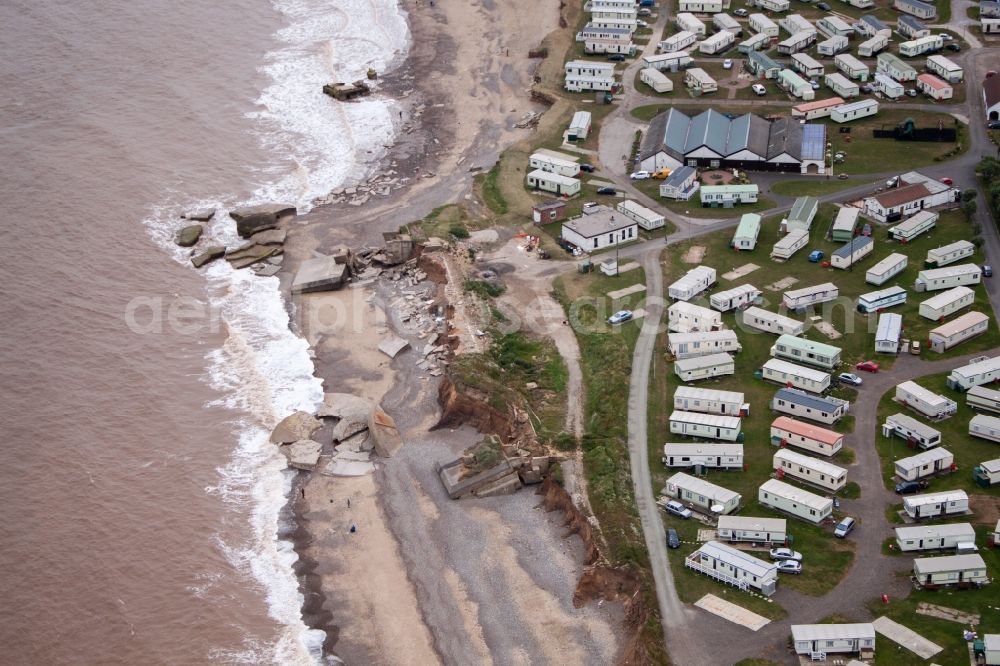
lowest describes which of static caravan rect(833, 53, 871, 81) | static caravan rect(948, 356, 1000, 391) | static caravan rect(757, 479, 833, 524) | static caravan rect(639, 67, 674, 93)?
static caravan rect(757, 479, 833, 524)

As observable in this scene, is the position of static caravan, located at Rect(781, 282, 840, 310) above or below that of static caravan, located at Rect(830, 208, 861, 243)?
below

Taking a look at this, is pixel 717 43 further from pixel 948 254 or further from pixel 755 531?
pixel 755 531

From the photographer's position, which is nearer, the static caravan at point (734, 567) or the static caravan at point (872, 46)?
the static caravan at point (734, 567)

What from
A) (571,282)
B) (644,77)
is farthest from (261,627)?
(644,77)

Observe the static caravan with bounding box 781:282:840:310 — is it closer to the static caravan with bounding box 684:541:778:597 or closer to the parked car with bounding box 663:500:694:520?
the parked car with bounding box 663:500:694:520

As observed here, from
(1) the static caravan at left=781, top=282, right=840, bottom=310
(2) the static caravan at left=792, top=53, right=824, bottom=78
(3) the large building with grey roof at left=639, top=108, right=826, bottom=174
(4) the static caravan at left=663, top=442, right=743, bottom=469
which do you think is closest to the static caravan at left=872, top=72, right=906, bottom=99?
(2) the static caravan at left=792, top=53, right=824, bottom=78

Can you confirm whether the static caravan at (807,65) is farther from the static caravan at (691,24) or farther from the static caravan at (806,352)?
the static caravan at (806,352)

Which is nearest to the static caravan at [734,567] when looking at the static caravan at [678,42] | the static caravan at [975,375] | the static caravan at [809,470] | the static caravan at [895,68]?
the static caravan at [809,470]

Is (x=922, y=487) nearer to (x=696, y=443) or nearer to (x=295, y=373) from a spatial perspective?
(x=696, y=443)
